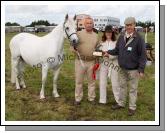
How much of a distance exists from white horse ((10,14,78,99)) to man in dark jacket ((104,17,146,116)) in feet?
2.88

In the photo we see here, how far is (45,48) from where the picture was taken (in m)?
7.16

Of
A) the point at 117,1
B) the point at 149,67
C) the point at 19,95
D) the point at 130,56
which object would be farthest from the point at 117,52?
the point at 149,67

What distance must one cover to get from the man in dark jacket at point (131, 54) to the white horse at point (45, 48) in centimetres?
88

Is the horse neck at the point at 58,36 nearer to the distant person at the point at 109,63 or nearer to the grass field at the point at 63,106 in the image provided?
the grass field at the point at 63,106

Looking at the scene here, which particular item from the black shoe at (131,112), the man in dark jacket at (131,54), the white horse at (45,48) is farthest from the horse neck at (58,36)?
the black shoe at (131,112)

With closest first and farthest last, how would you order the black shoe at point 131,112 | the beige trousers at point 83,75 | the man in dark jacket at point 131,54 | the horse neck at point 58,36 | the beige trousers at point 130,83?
the man in dark jacket at point 131,54, the beige trousers at point 130,83, the black shoe at point 131,112, the beige trousers at point 83,75, the horse neck at point 58,36

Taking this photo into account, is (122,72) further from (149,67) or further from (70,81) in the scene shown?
(149,67)

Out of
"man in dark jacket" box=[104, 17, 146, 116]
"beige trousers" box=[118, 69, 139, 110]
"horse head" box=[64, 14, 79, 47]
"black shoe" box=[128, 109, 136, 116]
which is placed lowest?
"black shoe" box=[128, 109, 136, 116]

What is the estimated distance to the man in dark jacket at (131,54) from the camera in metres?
6.22

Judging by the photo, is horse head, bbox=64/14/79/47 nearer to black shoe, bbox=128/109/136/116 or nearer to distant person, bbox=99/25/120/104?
distant person, bbox=99/25/120/104

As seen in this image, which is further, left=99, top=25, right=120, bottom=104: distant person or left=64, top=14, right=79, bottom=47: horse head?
left=99, top=25, right=120, bottom=104: distant person

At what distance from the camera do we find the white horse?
265 inches

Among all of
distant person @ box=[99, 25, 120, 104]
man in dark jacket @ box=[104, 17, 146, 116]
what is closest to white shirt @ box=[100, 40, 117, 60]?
distant person @ box=[99, 25, 120, 104]

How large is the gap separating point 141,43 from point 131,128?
1556mm
